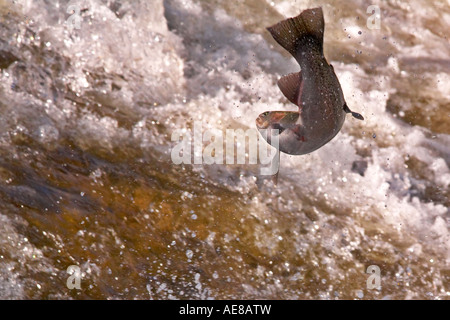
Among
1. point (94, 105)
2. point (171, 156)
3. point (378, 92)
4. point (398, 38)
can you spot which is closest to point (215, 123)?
point (171, 156)

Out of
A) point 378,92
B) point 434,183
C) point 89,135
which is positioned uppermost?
point 378,92

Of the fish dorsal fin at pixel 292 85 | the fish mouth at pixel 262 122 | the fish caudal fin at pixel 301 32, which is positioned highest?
the fish caudal fin at pixel 301 32

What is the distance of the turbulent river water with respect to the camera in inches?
82.4

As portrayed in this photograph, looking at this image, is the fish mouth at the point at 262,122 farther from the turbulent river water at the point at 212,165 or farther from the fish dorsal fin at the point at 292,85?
the turbulent river water at the point at 212,165

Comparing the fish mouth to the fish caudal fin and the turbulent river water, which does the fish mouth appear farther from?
the turbulent river water

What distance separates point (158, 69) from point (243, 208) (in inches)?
30.2

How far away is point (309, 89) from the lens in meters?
1.37

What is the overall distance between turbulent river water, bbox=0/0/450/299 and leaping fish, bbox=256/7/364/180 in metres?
0.79

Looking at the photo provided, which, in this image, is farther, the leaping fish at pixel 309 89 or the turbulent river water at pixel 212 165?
the turbulent river water at pixel 212 165

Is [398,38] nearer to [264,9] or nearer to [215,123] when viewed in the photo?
[264,9]

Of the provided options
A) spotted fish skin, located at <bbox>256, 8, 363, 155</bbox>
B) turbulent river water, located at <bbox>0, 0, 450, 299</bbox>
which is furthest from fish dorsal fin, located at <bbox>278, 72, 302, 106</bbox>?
turbulent river water, located at <bbox>0, 0, 450, 299</bbox>

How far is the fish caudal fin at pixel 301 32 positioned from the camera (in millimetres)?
1346

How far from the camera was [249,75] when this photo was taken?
7.33ft

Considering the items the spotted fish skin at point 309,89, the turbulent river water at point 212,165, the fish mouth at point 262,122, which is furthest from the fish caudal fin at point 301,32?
the turbulent river water at point 212,165
